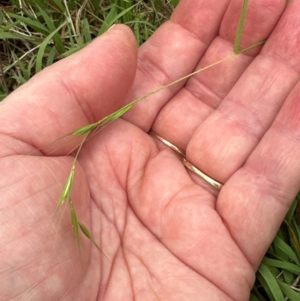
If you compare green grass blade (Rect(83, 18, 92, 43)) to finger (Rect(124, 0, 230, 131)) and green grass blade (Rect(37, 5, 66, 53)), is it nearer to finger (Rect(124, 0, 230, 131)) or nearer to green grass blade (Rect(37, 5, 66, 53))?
green grass blade (Rect(37, 5, 66, 53))

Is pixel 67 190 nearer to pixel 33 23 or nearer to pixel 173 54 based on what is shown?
pixel 173 54

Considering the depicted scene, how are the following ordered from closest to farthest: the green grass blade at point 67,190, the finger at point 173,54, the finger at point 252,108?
the green grass blade at point 67,190, the finger at point 252,108, the finger at point 173,54

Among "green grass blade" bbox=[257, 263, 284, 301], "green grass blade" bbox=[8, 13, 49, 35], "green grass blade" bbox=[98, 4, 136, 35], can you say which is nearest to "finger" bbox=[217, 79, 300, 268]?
"green grass blade" bbox=[257, 263, 284, 301]

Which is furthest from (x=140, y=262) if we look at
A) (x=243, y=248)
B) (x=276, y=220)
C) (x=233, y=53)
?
(x=233, y=53)

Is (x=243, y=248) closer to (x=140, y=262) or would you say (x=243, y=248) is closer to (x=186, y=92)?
(x=140, y=262)

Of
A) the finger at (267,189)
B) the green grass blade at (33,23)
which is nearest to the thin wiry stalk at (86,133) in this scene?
the finger at (267,189)

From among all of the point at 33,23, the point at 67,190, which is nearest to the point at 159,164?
the point at 67,190

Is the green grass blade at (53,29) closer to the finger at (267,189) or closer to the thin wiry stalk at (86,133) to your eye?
the thin wiry stalk at (86,133)

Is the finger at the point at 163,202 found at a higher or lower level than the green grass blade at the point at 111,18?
lower
